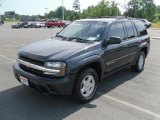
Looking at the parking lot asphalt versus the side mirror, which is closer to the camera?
the parking lot asphalt

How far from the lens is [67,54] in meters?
4.86

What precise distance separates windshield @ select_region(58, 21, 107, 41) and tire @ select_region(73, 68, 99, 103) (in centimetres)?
91

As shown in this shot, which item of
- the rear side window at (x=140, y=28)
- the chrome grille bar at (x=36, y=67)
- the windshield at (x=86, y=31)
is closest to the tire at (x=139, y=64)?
the rear side window at (x=140, y=28)

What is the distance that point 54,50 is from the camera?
511 centimetres

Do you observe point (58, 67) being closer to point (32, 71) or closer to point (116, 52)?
point (32, 71)

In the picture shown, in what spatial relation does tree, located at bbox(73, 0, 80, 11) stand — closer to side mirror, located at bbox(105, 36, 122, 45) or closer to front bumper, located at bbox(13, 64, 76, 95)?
side mirror, located at bbox(105, 36, 122, 45)

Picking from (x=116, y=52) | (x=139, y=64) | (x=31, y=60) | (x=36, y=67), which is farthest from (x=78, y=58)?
(x=139, y=64)

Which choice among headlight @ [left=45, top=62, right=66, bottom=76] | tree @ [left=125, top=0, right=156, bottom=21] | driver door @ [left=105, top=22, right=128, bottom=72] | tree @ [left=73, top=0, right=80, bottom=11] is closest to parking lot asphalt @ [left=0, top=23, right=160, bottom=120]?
driver door @ [left=105, top=22, right=128, bottom=72]

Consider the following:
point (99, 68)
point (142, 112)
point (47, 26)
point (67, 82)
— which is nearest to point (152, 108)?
point (142, 112)

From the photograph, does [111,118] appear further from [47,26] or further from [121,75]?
[47,26]

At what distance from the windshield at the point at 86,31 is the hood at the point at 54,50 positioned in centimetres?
43

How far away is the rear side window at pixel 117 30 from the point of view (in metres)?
6.12

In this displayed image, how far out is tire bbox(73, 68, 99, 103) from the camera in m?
5.00

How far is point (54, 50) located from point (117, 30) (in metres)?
2.05
